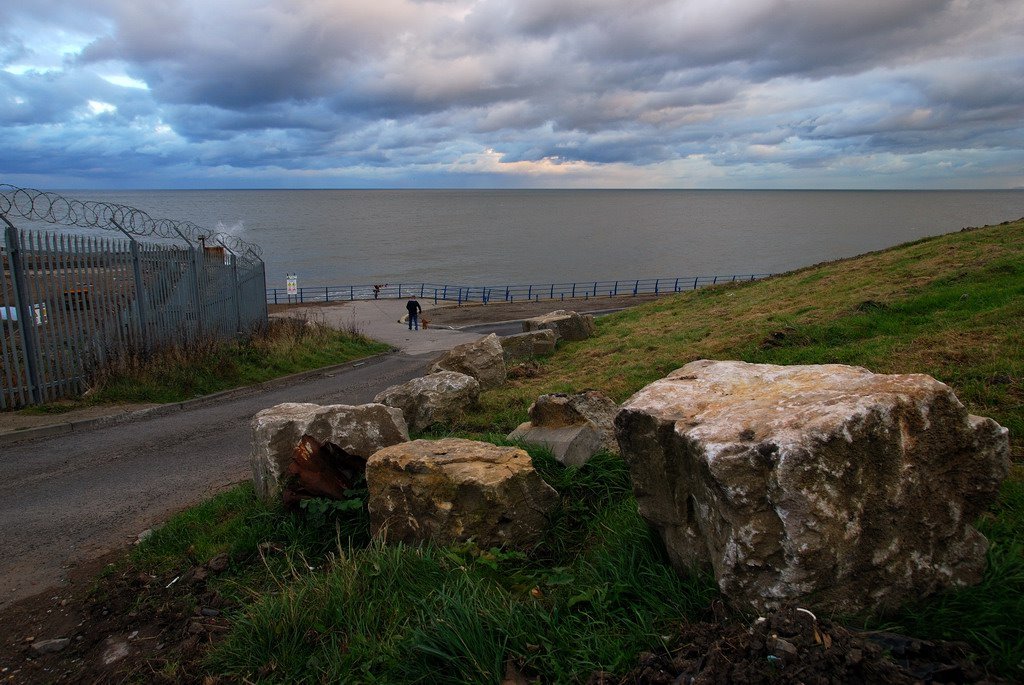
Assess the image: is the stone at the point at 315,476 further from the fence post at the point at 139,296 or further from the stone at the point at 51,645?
the fence post at the point at 139,296

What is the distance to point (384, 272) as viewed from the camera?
68.7 m

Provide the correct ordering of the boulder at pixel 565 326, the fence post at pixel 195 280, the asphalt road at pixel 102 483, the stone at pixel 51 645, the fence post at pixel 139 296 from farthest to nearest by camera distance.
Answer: the boulder at pixel 565 326 < the fence post at pixel 195 280 < the fence post at pixel 139 296 < the asphalt road at pixel 102 483 < the stone at pixel 51 645

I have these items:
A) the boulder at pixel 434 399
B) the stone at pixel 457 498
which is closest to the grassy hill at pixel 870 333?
the boulder at pixel 434 399

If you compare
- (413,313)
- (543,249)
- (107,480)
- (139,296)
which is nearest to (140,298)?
(139,296)

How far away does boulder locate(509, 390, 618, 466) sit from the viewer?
5.59 m

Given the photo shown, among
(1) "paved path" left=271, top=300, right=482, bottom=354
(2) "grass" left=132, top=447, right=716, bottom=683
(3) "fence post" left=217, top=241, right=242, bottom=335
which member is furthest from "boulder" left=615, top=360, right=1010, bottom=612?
(1) "paved path" left=271, top=300, right=482, bottom=354

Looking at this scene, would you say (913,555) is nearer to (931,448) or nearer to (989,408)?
(931,448)

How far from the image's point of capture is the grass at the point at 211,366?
12305 millimetres

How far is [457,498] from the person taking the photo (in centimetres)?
452

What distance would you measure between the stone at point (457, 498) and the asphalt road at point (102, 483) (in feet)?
9.99

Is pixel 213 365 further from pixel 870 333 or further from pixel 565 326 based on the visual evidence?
pixel 870 333

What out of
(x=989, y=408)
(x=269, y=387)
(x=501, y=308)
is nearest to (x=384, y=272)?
(x=501, y=308)

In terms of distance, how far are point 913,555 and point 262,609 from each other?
325cm

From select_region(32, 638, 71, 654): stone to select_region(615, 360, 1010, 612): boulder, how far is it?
4009 millimetres
